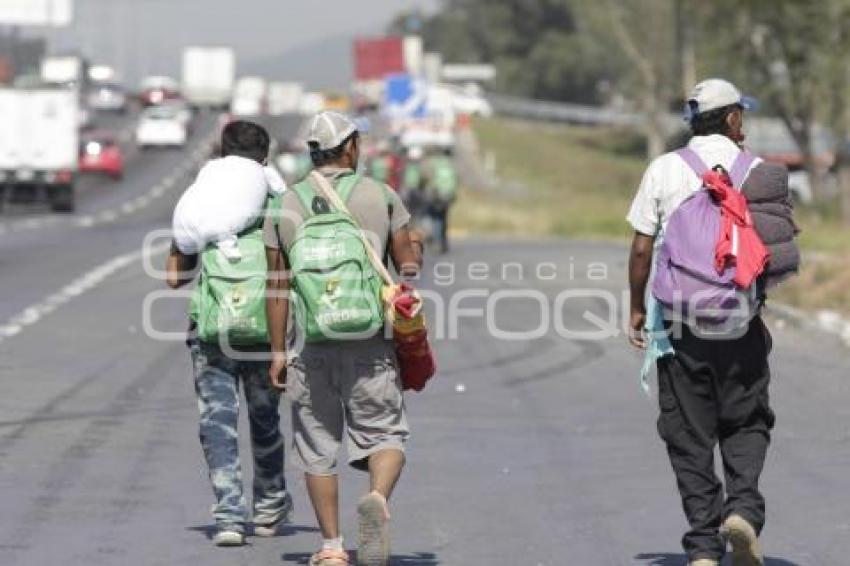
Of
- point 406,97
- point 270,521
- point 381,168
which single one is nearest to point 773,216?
Answer: point 270,521

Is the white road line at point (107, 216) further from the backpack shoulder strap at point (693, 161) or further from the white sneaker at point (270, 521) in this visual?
the backpack shoulder strap at point (693, 161)

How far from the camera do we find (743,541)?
8398 mm

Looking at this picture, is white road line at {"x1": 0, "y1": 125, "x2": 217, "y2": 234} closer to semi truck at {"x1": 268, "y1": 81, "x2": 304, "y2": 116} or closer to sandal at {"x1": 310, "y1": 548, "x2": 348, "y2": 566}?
sandal at {"x1": 310, "y1": 548, "x2": 348, "y2": 566}

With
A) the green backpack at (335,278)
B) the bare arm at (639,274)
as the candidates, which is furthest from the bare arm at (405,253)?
the bare arm at (639,274)

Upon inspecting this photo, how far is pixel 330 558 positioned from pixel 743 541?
147cm

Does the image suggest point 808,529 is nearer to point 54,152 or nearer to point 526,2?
point 54,152

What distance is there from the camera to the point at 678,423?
28.9ft

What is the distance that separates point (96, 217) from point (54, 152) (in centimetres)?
305

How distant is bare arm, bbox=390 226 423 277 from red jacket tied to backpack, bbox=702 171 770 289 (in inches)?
41.7

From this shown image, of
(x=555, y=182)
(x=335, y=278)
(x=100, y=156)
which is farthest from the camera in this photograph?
(x=555, y=182)

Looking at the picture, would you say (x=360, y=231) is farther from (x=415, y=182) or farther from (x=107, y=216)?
(x=107, y=216)

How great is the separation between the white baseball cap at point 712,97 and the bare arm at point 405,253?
1.10 metres

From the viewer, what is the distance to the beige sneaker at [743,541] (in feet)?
27.5

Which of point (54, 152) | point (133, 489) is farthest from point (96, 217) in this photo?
point (133, 489)
